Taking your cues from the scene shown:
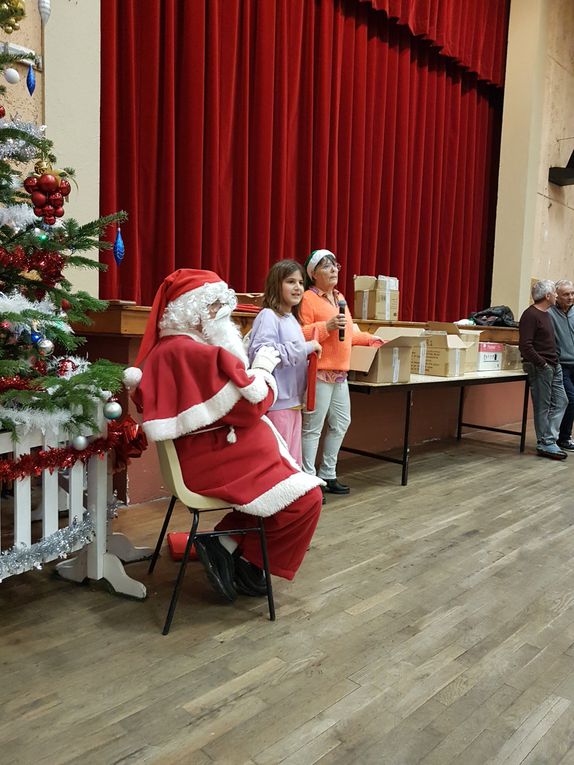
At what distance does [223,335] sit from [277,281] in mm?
856

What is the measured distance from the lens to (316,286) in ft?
11.1

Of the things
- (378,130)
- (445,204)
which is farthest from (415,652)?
(445,204)

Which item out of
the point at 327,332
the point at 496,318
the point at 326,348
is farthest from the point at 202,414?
the point at 496,318

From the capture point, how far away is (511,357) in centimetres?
534

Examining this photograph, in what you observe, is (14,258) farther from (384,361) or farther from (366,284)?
(366,284)

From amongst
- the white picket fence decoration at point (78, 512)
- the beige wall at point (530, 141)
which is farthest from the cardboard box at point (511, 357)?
the white picket fence decoration at point (78, 512)

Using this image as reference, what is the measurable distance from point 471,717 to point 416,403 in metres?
3.62

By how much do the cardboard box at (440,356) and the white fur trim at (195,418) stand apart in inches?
103

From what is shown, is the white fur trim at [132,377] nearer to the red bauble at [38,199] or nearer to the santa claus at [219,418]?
the santa claus at [219,418]

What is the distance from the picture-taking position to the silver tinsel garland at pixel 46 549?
1927 millimetres

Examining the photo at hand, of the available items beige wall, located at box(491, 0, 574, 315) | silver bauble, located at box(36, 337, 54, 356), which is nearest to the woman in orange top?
silver bauble, located at box(36, 337, 54, 356)

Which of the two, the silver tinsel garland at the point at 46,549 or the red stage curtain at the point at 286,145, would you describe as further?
the red stage curtain at the point at 286,145

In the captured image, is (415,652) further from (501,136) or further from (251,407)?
(501,136)

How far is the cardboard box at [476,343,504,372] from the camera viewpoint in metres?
4.89
